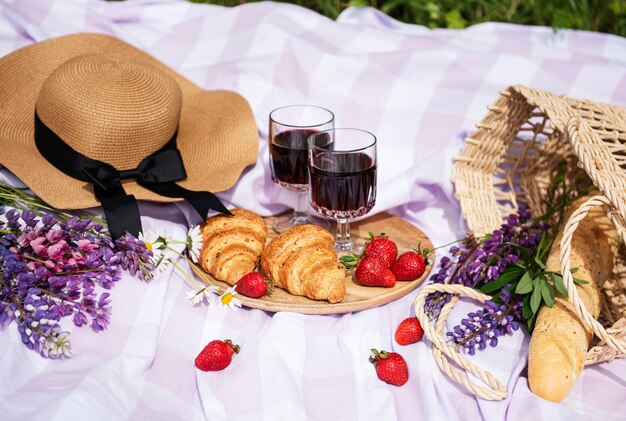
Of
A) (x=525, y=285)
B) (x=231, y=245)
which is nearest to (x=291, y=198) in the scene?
(x=231, y=245)

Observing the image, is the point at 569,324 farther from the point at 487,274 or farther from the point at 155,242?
the point at 155,242

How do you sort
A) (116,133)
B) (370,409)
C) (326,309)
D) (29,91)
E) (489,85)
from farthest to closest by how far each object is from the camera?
(489,85) → (29,91) → (116,133) → (326,309) → (370,409)

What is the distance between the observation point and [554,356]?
166 cm

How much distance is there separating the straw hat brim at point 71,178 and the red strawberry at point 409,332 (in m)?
0.81

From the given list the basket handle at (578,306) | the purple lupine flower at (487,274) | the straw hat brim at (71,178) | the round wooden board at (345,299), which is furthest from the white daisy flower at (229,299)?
the basket handle at (578,306)

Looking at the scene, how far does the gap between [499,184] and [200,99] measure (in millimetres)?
1259

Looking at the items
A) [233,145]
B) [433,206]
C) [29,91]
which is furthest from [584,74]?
[29,91]

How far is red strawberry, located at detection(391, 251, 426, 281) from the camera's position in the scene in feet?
6.61

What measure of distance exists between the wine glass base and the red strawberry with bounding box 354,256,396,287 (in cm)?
44

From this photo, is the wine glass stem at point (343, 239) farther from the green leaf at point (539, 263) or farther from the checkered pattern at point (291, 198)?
the green leaf at point (539, 263)

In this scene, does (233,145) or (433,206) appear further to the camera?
(433,206)

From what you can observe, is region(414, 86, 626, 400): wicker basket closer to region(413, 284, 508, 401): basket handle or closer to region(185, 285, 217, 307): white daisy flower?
region(413, 284, 508, 401): basket handle

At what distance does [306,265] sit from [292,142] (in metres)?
0.46

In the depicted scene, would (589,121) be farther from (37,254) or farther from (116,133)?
(37,254)
